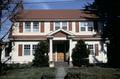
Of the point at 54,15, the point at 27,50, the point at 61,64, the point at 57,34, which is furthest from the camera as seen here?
the point at 54,15

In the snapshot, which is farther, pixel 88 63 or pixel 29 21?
pixel 29 21

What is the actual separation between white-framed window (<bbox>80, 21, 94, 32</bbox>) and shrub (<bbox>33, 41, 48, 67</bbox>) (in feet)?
19.4

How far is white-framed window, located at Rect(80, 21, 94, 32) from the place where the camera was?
4897cm

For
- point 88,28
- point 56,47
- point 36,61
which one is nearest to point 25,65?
point 36,61

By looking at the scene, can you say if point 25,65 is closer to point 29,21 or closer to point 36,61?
point 36,61

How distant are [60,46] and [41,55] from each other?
465cm

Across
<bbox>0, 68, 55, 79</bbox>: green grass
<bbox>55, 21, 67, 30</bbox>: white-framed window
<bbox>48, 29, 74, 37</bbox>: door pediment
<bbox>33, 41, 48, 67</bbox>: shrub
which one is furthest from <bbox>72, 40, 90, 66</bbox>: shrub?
<bbox>0, 68, 55, 79</bbox>: green grass

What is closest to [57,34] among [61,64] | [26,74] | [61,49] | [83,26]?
[61,49]

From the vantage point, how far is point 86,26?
4909cm

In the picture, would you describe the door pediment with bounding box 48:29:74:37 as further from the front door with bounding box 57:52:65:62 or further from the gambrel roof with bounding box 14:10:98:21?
the front door with bounding box 57:52:65:62

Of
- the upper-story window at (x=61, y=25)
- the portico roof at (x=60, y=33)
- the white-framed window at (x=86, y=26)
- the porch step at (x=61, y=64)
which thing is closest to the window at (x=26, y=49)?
the portico roof at (x=60, y=33)

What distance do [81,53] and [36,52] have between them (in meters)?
5.83

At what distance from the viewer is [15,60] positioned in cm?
4797

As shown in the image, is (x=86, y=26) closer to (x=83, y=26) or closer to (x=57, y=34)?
(x=83, y=26)
